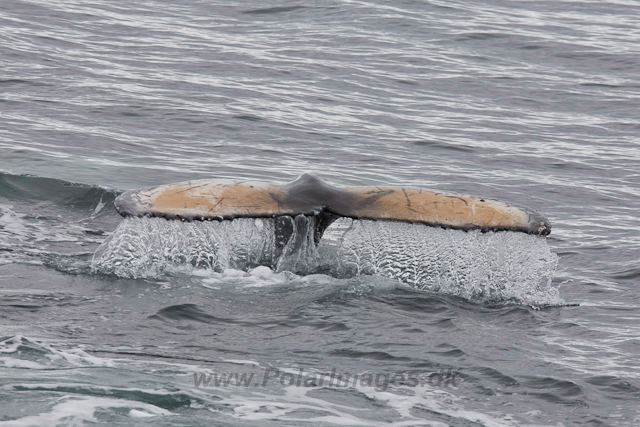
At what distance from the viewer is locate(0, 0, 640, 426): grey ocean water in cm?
618

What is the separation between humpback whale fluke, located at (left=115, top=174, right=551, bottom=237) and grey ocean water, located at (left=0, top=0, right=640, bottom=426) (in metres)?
0.25

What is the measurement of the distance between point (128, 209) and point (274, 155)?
21.8 feet

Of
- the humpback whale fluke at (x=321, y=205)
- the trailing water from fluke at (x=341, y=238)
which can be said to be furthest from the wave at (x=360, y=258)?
the humpback whale fluke at (x=321, y=205)

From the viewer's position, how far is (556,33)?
2356 cm

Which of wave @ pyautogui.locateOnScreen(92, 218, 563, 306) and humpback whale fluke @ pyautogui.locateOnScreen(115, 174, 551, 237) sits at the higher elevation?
humpback whale fluke @ pyautogui.locateOnScreen(115, 174, 551, 237)

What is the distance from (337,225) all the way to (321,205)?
280 cm

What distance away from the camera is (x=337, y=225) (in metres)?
10.7

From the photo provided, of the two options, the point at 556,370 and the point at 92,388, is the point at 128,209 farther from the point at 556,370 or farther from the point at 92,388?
the point at 556,370

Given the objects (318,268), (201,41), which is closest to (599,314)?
(318,268)

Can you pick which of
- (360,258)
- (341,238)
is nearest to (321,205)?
(341,238)

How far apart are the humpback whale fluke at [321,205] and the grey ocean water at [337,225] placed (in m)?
0.25

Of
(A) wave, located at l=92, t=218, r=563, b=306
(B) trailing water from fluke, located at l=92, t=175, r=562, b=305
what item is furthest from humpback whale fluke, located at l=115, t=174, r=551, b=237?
(A) wave, located at l=92, t=218, r=563, b=306

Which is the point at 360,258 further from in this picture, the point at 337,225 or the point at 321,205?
the point at 337,225

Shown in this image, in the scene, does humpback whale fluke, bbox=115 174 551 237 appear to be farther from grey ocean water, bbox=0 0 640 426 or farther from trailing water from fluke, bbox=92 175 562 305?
grey ocean water, bbox=0 0 640 426
